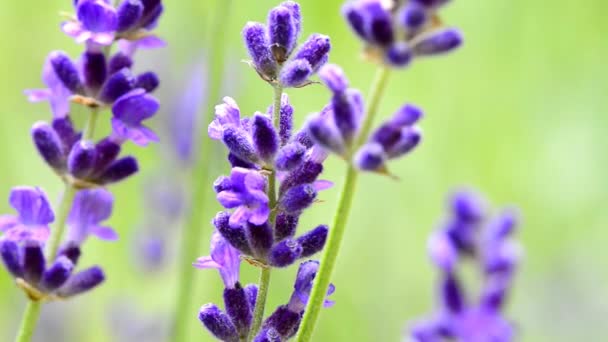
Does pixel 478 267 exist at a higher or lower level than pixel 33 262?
higher

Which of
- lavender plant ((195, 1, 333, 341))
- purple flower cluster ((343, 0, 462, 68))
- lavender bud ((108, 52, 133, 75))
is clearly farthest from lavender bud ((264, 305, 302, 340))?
lavender bud ((108, 52, 133, 75))

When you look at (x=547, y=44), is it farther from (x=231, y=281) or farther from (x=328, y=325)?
(x=231, y=281)

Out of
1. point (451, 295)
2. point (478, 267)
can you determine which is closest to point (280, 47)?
point (451, 295)

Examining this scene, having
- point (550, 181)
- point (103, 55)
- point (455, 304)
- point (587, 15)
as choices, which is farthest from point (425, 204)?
point (103, 55)

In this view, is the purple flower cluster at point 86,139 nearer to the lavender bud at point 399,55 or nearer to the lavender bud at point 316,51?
the lavender bud at point 316,51

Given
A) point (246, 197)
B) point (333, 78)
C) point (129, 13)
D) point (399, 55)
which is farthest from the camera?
point (129, 13)

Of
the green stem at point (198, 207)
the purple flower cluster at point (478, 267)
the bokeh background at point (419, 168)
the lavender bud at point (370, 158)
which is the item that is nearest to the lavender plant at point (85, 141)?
the lavender bud at point (370, 158)

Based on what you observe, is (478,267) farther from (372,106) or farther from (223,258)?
(372,106)
